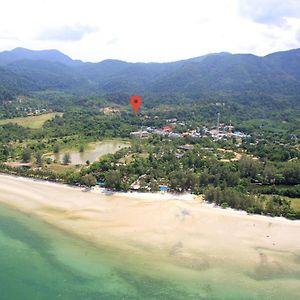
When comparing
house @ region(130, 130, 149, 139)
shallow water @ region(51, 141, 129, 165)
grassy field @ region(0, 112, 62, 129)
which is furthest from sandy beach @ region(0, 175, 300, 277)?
grassy field @ region(0, 112, 62, 129)

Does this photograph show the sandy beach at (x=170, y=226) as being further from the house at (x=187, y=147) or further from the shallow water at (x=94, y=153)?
the house at (x=187, y=147)

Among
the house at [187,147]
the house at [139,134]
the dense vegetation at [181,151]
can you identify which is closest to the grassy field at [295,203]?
the dense vegetation at [181,151]

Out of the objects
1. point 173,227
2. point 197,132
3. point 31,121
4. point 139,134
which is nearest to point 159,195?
point 173,227

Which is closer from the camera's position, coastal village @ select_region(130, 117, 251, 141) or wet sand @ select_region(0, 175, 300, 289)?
wet sand @ select_region(0, 175, 300, 289)

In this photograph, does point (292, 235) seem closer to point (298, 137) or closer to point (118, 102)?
point (298, 137)

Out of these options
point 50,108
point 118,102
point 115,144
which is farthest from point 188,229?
point 118,102

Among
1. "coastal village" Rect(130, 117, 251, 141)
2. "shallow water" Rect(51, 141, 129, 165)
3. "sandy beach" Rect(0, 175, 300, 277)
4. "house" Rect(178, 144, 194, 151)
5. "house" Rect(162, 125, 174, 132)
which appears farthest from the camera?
"house" Rect(162, 125, 174, 132)

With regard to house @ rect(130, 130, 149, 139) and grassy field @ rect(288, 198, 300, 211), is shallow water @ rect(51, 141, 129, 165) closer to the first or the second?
house @ rect(130, 130, 149, 139)
